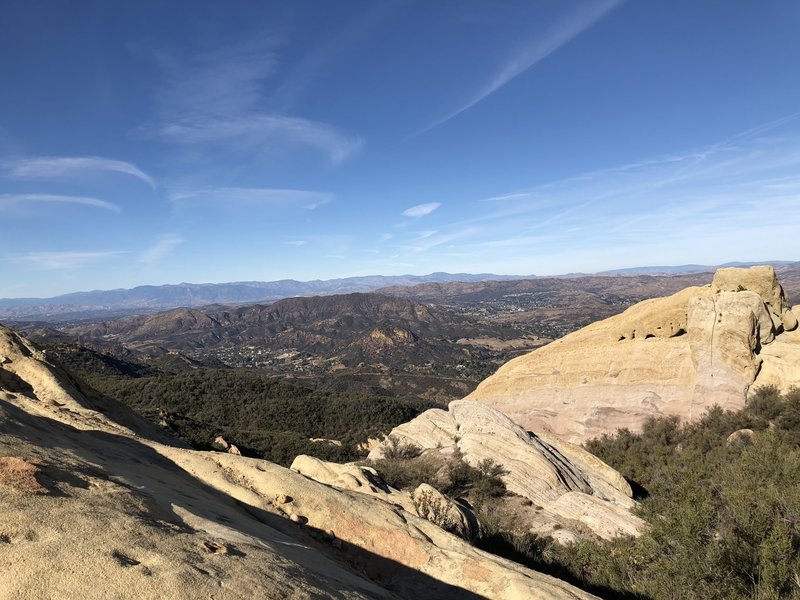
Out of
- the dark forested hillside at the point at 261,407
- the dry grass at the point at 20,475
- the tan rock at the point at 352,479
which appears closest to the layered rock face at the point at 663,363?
the tan rock at the point at 352,479

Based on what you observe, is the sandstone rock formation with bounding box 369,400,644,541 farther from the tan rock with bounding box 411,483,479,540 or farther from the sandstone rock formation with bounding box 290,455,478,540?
the sandstone rock formation with bounding box 290,455,478,540

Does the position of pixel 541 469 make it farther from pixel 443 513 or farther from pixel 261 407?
pixel 261 407

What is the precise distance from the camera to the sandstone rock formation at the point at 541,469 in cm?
1697

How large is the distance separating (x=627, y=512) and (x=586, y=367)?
16.3m

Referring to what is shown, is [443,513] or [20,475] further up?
[20,475]

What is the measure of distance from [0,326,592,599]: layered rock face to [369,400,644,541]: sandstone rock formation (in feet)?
26.5

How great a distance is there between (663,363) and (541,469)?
1557 centimetres

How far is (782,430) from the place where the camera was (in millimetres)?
22922

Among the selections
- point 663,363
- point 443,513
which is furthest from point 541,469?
point 663,363

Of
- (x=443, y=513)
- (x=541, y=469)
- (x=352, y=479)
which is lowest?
(x=541, y=469)

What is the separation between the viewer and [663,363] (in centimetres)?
3031

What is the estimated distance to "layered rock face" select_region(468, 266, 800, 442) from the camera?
27484 millimetres

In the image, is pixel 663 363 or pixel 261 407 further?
pixel 261 407

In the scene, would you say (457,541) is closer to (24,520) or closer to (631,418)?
(24,520)
